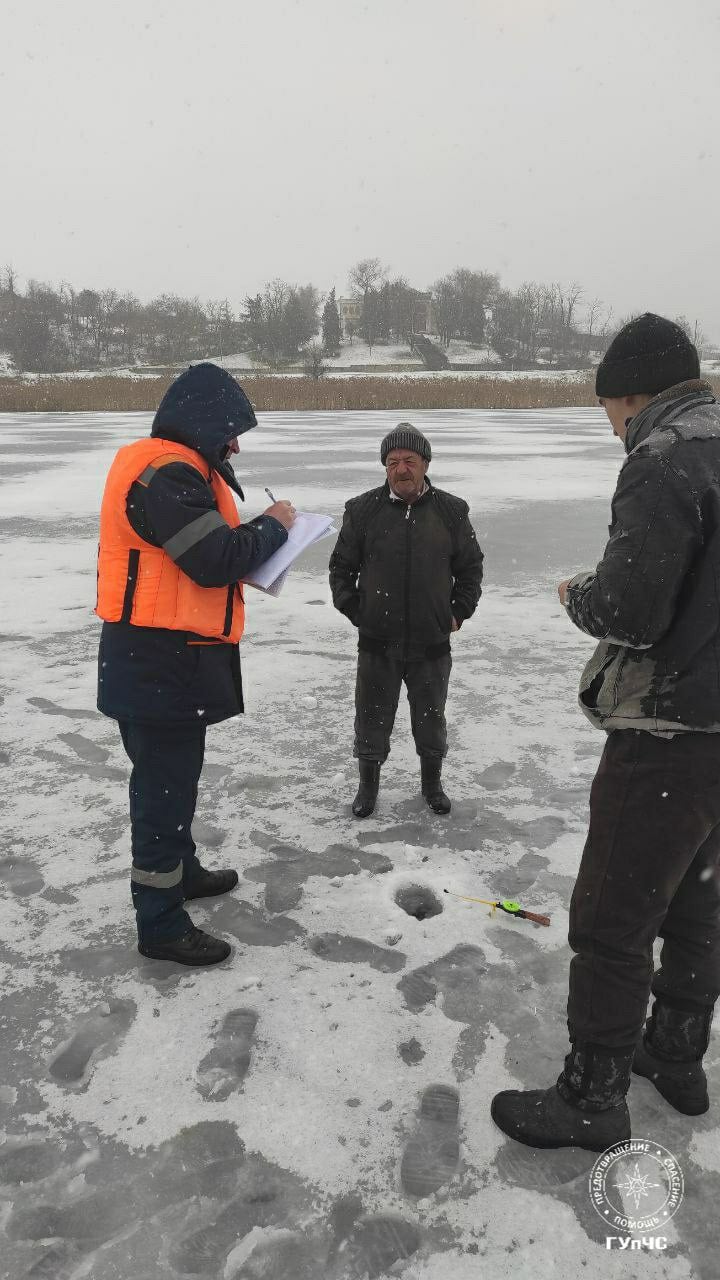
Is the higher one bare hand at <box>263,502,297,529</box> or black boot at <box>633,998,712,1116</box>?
bare hand at <box>263,502,297,529</box>

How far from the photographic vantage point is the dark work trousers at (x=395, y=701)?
10.6 feet

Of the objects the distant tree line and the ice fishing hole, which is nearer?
the ice fishing hole

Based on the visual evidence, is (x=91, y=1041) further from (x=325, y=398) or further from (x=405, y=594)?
(x=325, y=398)

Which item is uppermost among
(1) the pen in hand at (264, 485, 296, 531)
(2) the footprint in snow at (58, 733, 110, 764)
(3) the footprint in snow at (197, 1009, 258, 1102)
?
(1) the pen in hand at (264, 485, 296, 531)

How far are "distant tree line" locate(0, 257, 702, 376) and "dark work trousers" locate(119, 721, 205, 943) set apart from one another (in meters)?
74.9

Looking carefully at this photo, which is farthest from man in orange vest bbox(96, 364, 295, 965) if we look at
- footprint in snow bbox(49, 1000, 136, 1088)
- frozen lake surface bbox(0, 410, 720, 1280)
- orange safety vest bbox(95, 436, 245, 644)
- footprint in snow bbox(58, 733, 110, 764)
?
footprint in snow bbox(58, 733, 110, 764)

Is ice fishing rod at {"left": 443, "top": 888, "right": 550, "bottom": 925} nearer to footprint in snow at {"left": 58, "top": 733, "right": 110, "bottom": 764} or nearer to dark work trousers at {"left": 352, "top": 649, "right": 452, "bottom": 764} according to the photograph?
dark work trousers at {"left": 352, "top": 649, "right": 452, "bottom": 764}

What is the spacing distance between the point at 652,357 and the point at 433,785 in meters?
2.12

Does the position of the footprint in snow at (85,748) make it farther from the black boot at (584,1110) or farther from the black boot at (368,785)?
the black boot at (584,1110)

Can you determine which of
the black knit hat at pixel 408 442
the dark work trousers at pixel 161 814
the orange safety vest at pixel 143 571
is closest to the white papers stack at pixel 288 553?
the orange safety vest at pixel 143 571

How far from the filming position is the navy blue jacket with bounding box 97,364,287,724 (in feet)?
6.66

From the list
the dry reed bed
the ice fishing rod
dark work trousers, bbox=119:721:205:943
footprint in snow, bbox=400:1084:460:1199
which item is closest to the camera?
footprint in snow, bbox=400:1084:460:1199

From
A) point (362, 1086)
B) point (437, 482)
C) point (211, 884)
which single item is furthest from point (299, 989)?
point (437, 482)

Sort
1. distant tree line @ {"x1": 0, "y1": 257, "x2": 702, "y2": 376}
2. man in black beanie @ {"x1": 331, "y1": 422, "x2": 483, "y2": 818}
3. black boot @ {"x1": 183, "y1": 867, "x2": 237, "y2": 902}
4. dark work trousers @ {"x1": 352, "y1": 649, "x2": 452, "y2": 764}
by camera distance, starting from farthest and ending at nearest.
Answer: distant tree line @ {"x1": 0, "y1": 257, "x2": 702, "y2": 376}, dark work trousers @ {"x1": 352, "y1": 649, "x2": 452, "y2": 764}, man in black beanie @ {"x1": 331, "y1": 422, "x2": 483, "y2": 818}, black boot @ {"x1": 183, "y1": 867, "x2": 237, "y2": 902}
